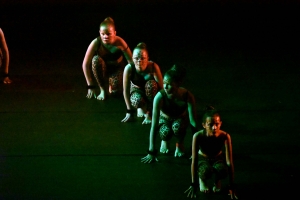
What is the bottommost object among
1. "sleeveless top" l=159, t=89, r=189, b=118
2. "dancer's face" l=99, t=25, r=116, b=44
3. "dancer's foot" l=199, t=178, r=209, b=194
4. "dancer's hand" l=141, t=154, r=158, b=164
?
"dancer's foot" l=199, t=178, r=209, b=194

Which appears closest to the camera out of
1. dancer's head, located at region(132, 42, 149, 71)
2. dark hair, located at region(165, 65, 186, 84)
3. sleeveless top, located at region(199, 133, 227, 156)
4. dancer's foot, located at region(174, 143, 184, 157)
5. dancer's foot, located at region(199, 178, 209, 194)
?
sleeveless top, located at region(199, 133, 227, 156)

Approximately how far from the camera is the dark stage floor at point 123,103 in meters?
5.27

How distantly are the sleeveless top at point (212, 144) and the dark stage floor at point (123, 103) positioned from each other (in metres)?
0.36

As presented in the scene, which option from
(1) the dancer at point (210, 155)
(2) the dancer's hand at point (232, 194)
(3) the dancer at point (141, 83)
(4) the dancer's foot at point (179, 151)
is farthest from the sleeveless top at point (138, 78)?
(2) the dancer's hand at point (232, 194)

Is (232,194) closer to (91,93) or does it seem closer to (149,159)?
(149,159)

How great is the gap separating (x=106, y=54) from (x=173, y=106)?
174cm

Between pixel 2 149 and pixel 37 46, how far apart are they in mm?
3814

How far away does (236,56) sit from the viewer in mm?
8883

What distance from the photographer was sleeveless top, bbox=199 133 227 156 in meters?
4.89

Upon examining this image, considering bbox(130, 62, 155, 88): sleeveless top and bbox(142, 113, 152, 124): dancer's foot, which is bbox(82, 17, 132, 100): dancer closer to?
bbox(130, 62, 155, 88): sleeveless top

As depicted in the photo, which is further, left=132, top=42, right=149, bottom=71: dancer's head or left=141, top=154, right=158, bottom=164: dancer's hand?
left=132, top=42, right=149, bottom=71: dancer's head

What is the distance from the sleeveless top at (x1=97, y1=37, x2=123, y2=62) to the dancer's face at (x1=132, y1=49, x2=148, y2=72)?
0.79m

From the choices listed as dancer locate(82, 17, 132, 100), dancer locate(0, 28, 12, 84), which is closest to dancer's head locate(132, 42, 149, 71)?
dancer locate(82, 17, 132, 100)

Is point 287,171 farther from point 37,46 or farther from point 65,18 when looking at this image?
point 65,18
